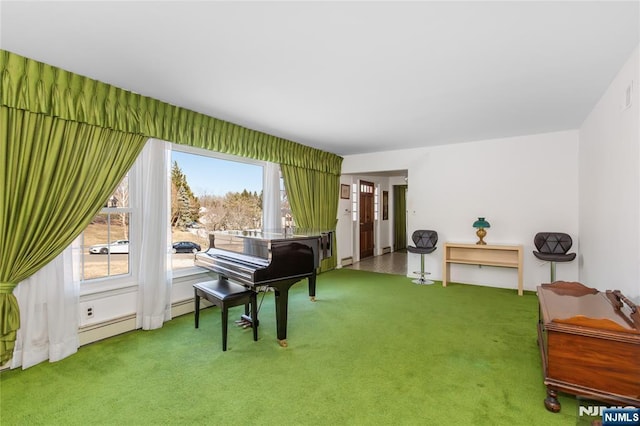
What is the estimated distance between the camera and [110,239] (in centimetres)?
321

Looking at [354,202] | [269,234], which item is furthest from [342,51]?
[354,202]

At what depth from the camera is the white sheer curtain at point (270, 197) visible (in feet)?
16.4

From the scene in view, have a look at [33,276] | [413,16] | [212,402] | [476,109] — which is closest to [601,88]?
[476,109]

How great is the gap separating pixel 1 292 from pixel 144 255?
1113 mm

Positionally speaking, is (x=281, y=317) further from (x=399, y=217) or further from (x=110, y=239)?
(x=399, y=217)

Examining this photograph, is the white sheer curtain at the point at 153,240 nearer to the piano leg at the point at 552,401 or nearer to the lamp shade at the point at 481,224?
the piano leg at the point at 552,401

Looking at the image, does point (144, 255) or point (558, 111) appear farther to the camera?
point (558, 111)

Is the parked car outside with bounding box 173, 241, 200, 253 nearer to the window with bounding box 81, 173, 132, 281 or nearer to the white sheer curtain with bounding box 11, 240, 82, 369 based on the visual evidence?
the window with bounding box 81, 173, 132, 281

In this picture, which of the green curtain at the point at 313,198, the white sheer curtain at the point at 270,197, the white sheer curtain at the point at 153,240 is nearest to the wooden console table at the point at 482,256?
the green curtain at the point at 313,198

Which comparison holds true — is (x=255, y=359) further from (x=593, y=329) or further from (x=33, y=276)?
(x=593, y=329)

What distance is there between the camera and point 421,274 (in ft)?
18.2

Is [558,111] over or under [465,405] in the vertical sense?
over

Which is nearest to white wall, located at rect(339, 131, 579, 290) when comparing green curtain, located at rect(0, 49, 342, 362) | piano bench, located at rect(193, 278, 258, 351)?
piano bench, located at rect(193, 278, 258, 351)

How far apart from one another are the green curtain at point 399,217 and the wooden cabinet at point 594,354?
7370 mm
